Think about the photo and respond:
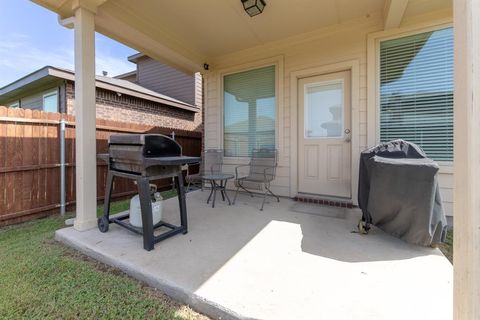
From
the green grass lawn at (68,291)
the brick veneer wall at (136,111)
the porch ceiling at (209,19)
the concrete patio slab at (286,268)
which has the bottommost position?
the green grass lawn at (68,291)

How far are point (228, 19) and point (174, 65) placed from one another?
1596mm

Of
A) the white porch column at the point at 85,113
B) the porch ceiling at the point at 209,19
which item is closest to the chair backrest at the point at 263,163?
the porch ceiling at the point at 209,19

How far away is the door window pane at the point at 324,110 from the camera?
12.2 feet

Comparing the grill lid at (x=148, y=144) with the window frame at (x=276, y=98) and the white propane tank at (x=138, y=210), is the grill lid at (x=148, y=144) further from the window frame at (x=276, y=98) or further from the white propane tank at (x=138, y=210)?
the window frame at (x=276, y=98)

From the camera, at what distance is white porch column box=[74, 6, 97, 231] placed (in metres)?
2.62

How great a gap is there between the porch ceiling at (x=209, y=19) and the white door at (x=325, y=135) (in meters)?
0.89

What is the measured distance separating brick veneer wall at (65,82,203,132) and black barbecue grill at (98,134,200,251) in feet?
15.0

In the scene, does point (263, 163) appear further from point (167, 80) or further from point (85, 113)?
point (167, 80)

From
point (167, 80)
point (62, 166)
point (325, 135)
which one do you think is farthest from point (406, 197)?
point (167, 80)

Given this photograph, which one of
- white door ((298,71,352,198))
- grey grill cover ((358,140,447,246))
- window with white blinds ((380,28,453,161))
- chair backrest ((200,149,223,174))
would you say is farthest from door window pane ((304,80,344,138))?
chair backrest ((200,149,223,174))

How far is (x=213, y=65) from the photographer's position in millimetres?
4816

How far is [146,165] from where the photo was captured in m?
2.12

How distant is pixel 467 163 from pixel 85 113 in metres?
3.28

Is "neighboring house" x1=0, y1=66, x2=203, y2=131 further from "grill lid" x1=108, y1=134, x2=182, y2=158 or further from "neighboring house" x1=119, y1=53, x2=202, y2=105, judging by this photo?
"grill lid" x1=108, y1=134, x2=182, y2=158
